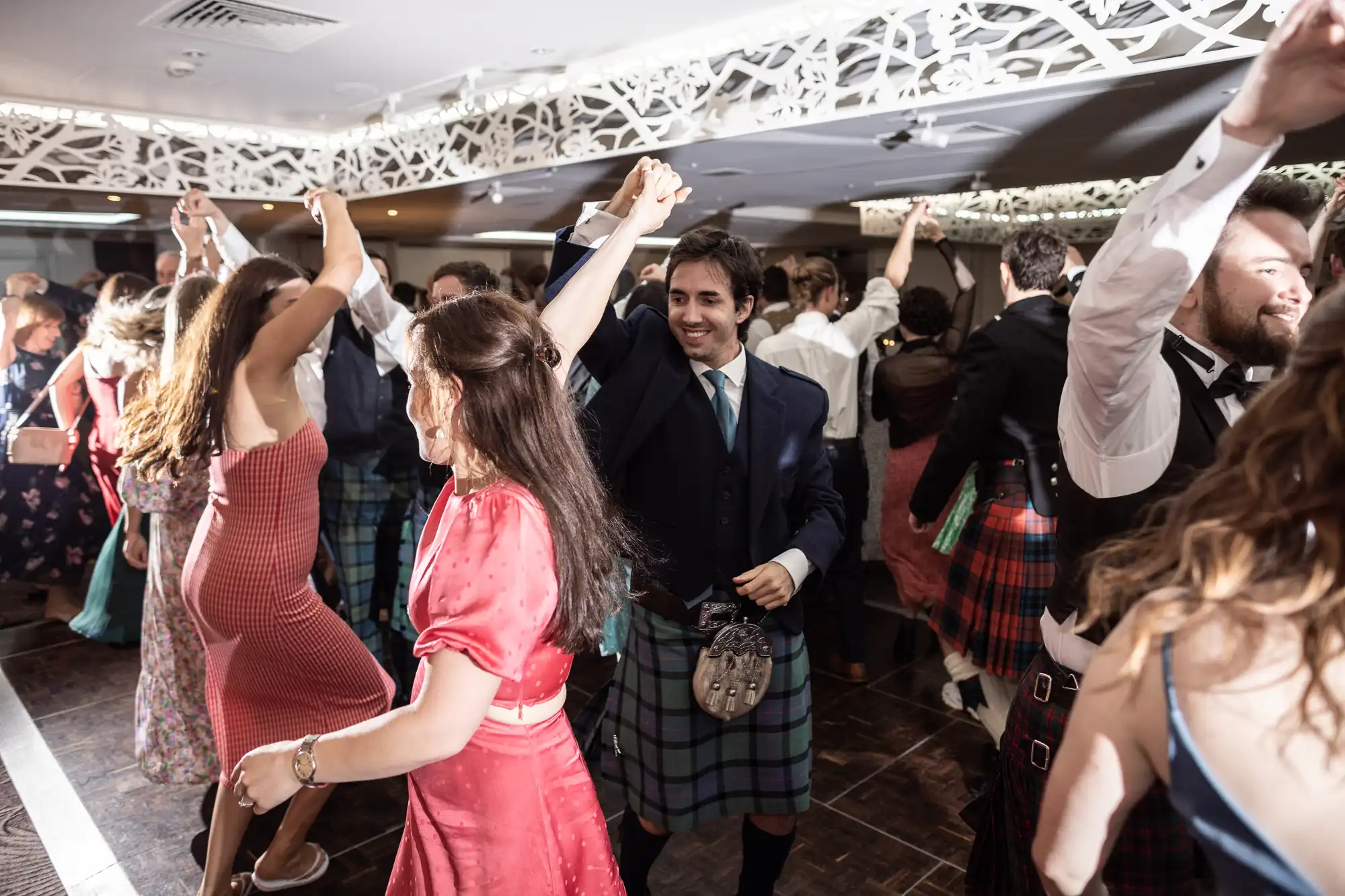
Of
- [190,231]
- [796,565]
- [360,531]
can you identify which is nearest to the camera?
[796,565]

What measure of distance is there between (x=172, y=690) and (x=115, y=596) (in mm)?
1603

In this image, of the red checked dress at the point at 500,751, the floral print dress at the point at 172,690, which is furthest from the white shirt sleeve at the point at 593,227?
the floral print dress at the point at 172,690

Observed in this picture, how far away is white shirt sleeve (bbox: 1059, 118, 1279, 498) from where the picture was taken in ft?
3.26

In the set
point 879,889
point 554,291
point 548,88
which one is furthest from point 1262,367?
point 548,88

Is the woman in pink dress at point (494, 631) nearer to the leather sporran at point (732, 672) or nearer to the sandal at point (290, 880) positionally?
the leather sporran at point (732, 672)

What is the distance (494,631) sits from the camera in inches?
45.6

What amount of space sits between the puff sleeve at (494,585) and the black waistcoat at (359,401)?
233 cm

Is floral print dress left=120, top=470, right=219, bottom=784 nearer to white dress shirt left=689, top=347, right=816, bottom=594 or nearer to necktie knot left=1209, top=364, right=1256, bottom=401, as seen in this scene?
white dress shirt left=689, top=347, right=816, bottom=594

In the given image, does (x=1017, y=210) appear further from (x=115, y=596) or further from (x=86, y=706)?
(x=86, y=706)

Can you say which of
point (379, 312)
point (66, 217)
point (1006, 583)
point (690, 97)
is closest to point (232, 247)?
point (379, 312)

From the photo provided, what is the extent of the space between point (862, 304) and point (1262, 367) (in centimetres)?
307

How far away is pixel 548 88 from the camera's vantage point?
4723 mm

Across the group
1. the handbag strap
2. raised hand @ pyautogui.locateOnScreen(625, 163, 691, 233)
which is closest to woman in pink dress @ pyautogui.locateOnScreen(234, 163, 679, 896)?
raised hand @ pyautogui.locateOnScreen(625, 163, 691, 233)

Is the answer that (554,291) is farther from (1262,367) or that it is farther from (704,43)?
(704,43)
